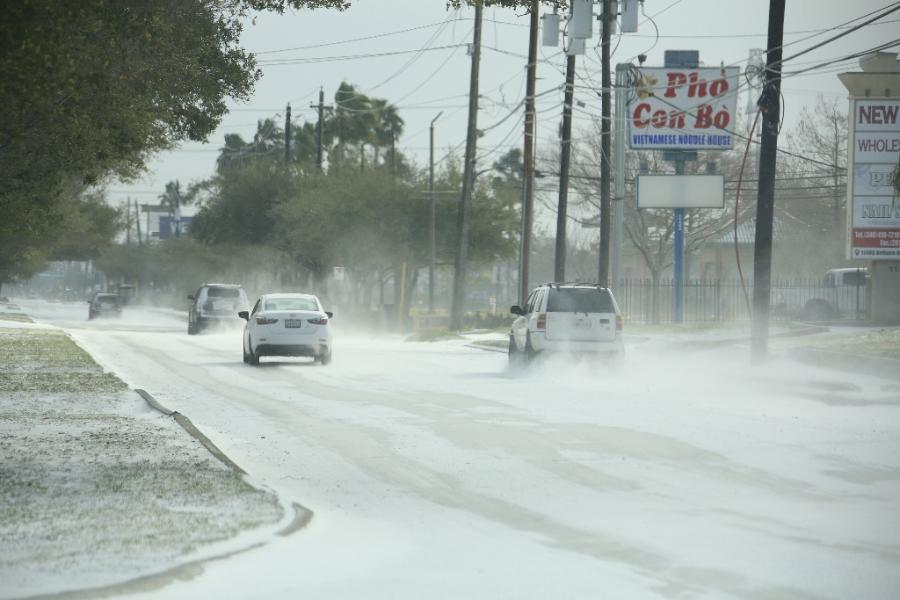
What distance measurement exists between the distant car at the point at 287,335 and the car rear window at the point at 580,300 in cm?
567

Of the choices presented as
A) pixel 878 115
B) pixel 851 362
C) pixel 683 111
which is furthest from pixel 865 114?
pixel 851 362

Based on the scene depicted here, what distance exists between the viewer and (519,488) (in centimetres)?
1109

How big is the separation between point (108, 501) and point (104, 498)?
162 millimetres

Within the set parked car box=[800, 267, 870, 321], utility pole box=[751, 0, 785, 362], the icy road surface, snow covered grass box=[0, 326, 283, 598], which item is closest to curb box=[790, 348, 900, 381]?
utility pole box=[751, 0, 785, 362]

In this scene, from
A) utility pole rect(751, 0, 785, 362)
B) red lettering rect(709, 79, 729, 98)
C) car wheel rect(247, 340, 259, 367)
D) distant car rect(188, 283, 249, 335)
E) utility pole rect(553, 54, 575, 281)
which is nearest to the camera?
utility pole rect(751, 0, 785, 362)

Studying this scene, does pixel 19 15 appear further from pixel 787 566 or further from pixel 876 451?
pixel 876 451

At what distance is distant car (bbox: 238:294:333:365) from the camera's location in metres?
29.6

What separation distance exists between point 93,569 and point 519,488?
4438 mm

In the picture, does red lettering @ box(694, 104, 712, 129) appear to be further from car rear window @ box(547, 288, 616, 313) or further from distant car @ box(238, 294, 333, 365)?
car rear window @ box(547, 288, 616, 313)

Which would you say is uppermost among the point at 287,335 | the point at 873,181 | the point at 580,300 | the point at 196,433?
the point at 873,181

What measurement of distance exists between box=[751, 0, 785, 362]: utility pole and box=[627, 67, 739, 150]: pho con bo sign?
2569cm

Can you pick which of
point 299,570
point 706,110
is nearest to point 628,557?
point 299,570

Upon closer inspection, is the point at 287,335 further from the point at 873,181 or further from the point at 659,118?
the point at 659,118

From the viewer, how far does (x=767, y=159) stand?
28.1 meters
